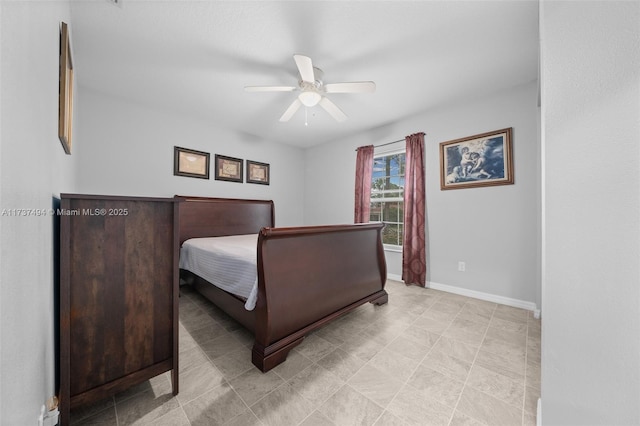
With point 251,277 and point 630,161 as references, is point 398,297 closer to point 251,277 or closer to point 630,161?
point 251,277

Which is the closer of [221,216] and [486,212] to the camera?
[486,212]

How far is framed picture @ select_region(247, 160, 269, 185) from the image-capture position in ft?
13.2

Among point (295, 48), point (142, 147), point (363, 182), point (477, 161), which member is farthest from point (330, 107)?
point (142, 147)

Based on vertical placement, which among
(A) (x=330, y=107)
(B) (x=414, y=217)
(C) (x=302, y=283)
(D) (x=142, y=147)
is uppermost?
(A) (x=330, y=107)

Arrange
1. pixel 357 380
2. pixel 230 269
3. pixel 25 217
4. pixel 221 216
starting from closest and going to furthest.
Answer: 1. pixel 25 217
2. pixel 357 380
3. pixel 230 269
4. pixel 221 216

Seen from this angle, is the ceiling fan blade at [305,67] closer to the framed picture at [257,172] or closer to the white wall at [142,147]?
the white wall at [142,147]

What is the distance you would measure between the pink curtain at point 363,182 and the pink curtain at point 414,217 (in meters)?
0.64

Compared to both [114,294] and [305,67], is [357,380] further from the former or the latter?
[305,67]

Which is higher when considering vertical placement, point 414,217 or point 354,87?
point 354,87

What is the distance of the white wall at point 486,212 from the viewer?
2.40 metres

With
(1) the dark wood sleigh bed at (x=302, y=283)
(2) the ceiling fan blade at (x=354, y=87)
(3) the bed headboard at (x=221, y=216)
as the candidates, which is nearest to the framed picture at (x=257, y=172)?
(3) the bed headboard at (x=221, y=216)

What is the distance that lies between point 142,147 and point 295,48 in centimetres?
240

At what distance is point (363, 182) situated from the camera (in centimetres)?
379

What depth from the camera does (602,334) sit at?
72 cm
